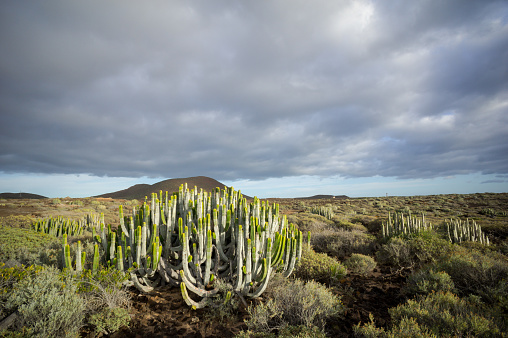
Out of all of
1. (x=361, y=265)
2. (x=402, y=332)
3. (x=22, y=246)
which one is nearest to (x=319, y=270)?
(x=361, y=265)

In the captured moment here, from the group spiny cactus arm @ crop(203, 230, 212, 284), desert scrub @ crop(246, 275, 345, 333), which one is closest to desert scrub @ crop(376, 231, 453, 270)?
desert scrub @ crop(246, 275, 345, 333)

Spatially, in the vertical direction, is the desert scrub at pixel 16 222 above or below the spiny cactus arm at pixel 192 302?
above

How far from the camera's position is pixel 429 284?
5.90m

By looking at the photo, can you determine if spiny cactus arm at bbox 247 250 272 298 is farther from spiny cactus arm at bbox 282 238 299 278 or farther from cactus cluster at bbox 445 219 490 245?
cactus cluster at bbox 445 219 490 245

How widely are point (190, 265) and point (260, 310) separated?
229cm

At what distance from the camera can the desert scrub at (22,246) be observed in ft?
23.2

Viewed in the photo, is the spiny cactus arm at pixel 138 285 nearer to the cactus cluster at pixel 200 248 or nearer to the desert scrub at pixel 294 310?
the cactus cluster at pixel 200 248

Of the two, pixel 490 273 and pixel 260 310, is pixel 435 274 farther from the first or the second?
pixel 260 310

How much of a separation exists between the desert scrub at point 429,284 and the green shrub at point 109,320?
22.1ft

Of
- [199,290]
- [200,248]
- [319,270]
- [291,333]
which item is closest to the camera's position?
[291,333]

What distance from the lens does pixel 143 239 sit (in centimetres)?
554

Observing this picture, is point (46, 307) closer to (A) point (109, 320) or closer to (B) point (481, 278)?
(A) point (109, 320)

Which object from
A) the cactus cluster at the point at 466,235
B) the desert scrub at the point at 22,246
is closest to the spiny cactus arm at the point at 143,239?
the desert scrub at the point at 22,246

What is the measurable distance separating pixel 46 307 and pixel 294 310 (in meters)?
4.50
